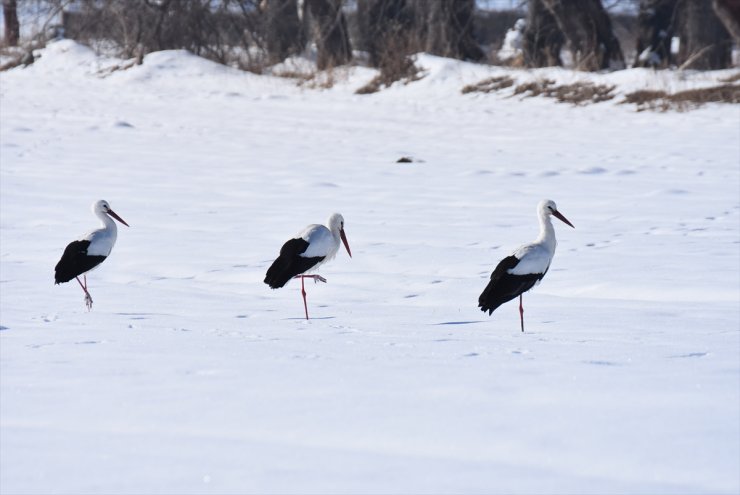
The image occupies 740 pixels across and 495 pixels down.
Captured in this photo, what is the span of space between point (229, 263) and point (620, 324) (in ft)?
13.5

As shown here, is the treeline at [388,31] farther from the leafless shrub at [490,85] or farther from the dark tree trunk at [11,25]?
the dark tree trunk at [11,25]

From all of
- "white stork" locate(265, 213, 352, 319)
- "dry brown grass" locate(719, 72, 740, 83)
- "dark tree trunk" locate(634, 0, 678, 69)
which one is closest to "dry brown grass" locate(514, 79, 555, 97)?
"dark tree trunk" locate(634, 0, 678, 69)

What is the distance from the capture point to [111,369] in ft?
18.2

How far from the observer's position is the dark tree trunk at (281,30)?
31.7m

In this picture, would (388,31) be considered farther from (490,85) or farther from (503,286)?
(503,286)

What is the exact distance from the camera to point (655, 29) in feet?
84.7

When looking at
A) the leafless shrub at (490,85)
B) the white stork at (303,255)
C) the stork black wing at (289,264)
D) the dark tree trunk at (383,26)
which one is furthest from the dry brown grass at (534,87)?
the stork black wing at (289,264)

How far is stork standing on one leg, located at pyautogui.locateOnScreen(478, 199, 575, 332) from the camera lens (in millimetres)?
7484

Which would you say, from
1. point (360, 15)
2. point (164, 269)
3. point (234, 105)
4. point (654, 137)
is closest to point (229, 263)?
point (164, 269)

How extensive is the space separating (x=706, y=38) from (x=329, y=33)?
30.9 ft

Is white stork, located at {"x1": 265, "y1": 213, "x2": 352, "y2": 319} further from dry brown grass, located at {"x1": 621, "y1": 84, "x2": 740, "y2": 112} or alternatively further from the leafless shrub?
the leafless shrub

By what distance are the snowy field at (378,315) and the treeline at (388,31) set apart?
14.3 feet

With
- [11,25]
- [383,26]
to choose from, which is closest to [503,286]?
[383,26]

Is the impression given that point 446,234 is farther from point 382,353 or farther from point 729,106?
point 729,106
